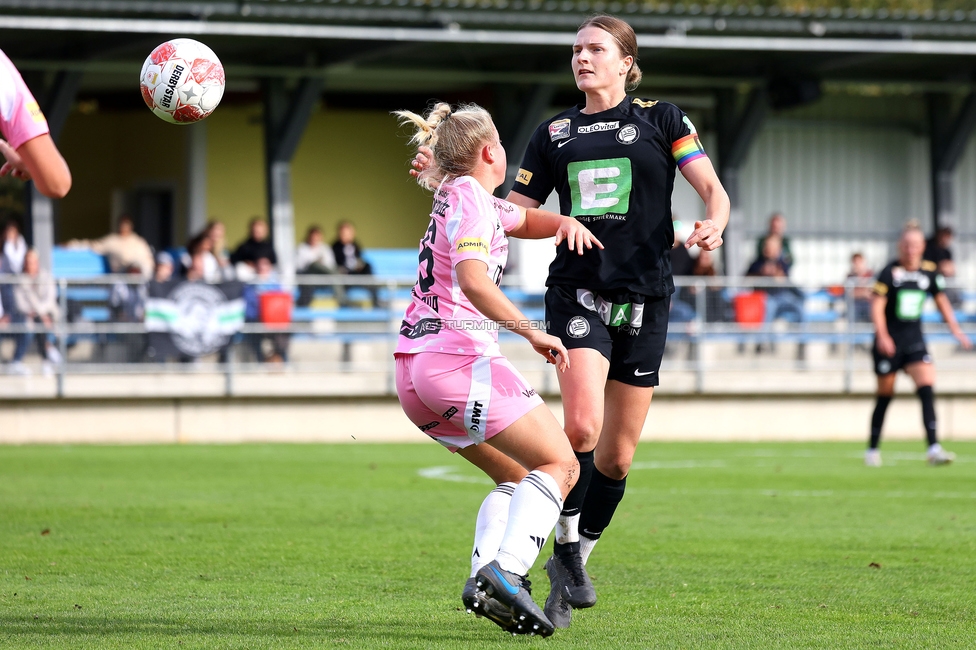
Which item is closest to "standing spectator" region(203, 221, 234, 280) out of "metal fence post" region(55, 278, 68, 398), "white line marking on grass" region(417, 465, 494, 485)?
"metal fence post" region(55, 278, 68, 398)

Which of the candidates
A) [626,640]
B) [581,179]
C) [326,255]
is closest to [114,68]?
[326,255]

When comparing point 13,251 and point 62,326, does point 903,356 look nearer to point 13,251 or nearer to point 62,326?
point 62,326

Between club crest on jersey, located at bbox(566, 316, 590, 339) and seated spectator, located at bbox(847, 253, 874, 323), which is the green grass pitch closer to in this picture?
club crest on jersey, located at bbox(566, 316, 590, 339)

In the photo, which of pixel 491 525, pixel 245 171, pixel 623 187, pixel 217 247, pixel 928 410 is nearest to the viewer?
pixel 491 525

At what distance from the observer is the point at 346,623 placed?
529cm

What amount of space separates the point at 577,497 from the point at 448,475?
6.66 meters

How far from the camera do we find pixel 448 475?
12203 millimetres

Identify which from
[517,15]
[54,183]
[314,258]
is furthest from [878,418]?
[54,183]

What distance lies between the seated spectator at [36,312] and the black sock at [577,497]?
11.4 m

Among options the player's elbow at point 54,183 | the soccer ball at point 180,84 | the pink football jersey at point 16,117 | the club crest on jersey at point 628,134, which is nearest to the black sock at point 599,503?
the club crest on jersey at point 628,134

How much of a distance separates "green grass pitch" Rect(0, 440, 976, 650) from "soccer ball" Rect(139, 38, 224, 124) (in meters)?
2.03

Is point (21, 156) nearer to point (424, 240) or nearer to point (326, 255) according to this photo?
point (424, 240)

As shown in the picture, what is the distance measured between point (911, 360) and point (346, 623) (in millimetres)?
9310

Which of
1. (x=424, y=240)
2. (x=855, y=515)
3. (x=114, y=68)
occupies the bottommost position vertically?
(x=855, y=515)
